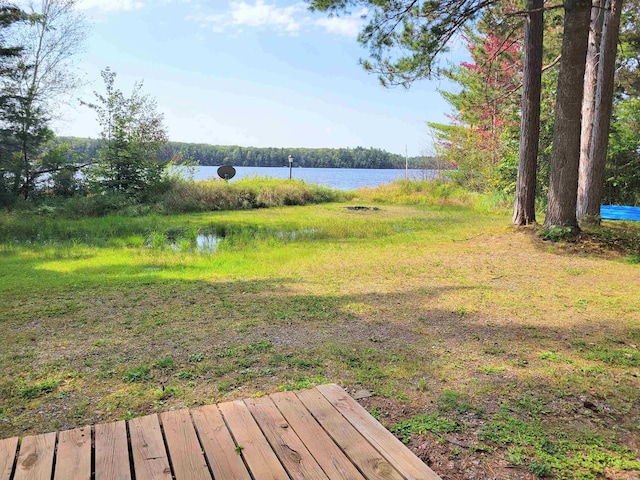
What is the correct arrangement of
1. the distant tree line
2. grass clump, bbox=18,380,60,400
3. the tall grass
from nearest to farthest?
grass clump, bbox=18,380,60,400, the tall grass, the distant tree line

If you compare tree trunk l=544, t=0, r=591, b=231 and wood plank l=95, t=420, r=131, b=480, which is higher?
tree trunk l=544, t=0, r=591, b=231

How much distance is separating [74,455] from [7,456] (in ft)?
0.72

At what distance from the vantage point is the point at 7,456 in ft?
4.98

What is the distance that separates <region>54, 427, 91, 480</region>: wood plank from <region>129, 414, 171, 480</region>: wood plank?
0.14 m

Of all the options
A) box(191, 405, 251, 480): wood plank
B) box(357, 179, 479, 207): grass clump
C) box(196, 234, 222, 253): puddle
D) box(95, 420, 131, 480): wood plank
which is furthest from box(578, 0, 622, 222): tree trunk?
box(95, 420, 131, 480): wood plank

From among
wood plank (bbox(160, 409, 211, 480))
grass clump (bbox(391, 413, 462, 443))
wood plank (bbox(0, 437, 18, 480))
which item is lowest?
grass clump (bbox(391, 413, 462, 443))

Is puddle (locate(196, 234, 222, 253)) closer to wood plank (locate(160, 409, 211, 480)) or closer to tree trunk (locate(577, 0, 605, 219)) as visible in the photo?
wood plank (locate(160, 409, 211, 480))

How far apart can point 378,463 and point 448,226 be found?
9.12m

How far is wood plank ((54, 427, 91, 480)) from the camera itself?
1.42 m

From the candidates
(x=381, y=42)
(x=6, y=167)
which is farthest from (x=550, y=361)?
(x=6, y=167)

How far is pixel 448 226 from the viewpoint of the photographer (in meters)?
10.1

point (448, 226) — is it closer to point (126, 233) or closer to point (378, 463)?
point (126, 233)

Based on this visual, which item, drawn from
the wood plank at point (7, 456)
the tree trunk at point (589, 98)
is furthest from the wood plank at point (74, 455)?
the tree trunk at point (589, 98)

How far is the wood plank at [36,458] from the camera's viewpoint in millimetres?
1424
